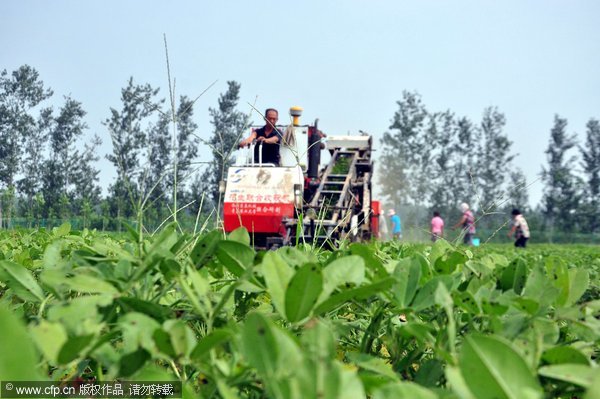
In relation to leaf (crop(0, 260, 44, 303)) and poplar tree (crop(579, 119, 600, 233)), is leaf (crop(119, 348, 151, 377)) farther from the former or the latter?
poplar tree (crop(579, 119, 600, 233))

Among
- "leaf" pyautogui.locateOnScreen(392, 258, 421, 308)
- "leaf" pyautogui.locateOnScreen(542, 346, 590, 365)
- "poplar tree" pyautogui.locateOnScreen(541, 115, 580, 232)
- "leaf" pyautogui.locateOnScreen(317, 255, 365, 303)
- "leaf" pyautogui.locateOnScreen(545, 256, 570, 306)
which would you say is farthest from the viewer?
"poplar tree" pyautogui.locateOnScreen(541, 115, 580, 232)

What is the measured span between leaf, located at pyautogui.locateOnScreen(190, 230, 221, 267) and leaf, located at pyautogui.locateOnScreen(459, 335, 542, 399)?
447mm

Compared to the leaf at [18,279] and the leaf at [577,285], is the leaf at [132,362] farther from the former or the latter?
the leaf at [577,285]

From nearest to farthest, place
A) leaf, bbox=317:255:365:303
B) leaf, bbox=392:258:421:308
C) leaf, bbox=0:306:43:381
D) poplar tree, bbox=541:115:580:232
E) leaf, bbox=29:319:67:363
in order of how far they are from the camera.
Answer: leaf, bbox=0:306:43:381, leaf, bbox=29:319:67:363, leaf, bbox=317:255:365:303, leaf, bbox=392:258:421:308, poplar tree, bbox=541:115:580:232

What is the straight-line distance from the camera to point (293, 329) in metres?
→ 0.90

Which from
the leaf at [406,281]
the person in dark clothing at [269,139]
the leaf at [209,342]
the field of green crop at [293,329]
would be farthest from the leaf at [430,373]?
the person in dark clothing at [269,139]

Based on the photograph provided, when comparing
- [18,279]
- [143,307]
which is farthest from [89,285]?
[18,279]

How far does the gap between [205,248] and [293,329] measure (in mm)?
191

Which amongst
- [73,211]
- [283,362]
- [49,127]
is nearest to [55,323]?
[283,362]

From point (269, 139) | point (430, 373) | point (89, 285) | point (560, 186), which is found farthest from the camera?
point (560, 186)

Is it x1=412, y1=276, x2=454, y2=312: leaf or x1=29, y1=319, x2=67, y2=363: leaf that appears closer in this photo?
x1=29, y1=319, x2=67, y2=363: leaf

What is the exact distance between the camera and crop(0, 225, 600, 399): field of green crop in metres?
0.56

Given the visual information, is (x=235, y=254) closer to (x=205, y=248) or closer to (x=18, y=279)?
(x=205, y=248)

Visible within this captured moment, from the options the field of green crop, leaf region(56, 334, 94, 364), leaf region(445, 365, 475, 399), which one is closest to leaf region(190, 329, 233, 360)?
the field of green crop
